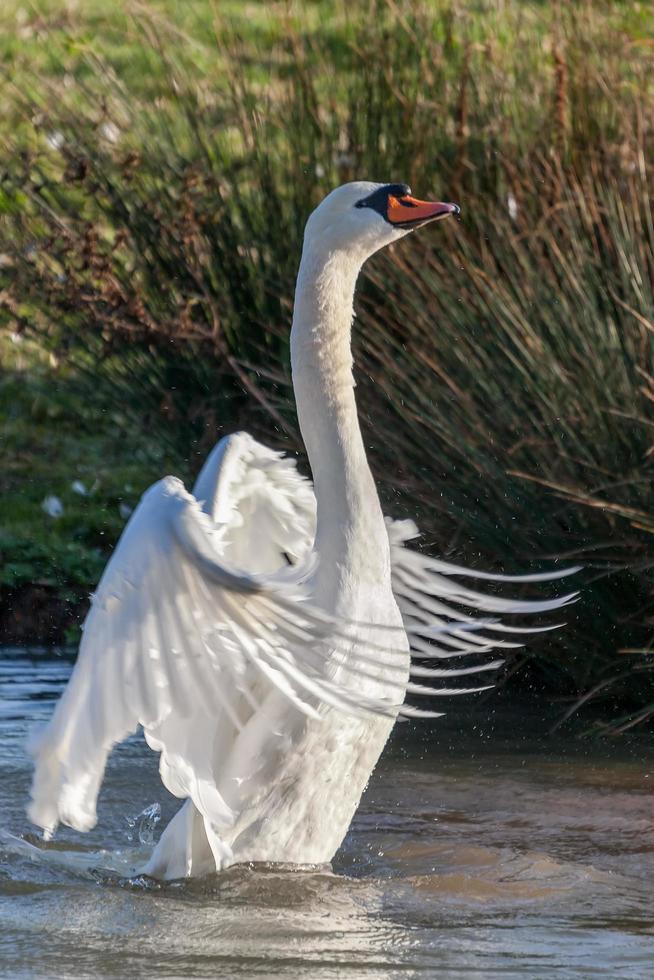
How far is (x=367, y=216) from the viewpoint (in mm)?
4609

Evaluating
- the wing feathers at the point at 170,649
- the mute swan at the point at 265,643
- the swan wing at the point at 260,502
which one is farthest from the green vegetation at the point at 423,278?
the wing feathers at the point at 170,649

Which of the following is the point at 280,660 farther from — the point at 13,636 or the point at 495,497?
the point at 13,636

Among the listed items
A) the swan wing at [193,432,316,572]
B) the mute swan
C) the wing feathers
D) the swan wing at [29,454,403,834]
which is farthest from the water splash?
the swan wing at [29,454,403,834]

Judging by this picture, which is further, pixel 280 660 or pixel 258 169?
pixel 258 169

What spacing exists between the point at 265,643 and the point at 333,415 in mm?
796

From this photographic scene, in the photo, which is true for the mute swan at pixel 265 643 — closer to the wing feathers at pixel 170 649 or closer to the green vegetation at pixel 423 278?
the wing feathers at pixel 170 649

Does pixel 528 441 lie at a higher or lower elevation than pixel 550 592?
higher

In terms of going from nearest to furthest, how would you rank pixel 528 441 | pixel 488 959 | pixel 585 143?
pixel 488 959 < pixel 528 441 < pixel 585 143

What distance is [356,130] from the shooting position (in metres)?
6.87

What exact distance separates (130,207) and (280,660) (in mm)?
3389

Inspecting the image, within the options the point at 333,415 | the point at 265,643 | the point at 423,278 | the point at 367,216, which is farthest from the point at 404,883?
the point at 423,278

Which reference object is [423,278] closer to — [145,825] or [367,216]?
[367,216]

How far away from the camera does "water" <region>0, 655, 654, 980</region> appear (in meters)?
3.97

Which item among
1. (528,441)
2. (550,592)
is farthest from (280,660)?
(550,592)
